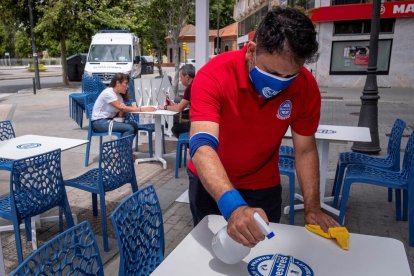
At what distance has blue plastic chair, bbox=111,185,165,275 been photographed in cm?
193

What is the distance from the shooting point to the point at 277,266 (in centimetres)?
146

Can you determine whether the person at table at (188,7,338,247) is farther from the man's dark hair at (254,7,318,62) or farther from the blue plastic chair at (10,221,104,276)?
the blue plastic chair at (10,221,104,276)

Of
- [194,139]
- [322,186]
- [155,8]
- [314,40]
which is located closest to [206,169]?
[194,139]

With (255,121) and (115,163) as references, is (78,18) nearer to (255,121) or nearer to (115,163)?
(115,163)

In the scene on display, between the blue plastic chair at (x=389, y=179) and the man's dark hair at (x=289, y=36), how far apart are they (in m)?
2.50

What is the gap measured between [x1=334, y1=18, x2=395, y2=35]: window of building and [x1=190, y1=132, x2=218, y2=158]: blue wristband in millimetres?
18202

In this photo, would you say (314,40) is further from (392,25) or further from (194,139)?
(392,25)

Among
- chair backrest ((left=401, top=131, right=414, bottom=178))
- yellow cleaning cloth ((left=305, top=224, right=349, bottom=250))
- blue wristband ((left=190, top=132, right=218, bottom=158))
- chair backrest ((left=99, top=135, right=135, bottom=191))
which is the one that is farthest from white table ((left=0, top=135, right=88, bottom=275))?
chair backrest ((left=401, top=131, right=414, bottom=178))

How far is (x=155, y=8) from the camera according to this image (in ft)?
54.1

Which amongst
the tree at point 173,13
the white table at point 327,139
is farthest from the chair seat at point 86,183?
the tree at point 173,13

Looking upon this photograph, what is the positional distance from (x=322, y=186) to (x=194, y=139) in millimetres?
3039

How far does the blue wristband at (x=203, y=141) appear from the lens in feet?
5.36

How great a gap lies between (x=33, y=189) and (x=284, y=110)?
215cm

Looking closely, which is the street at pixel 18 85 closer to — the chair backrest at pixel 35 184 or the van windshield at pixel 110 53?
the van windshield at pixel 110 53
